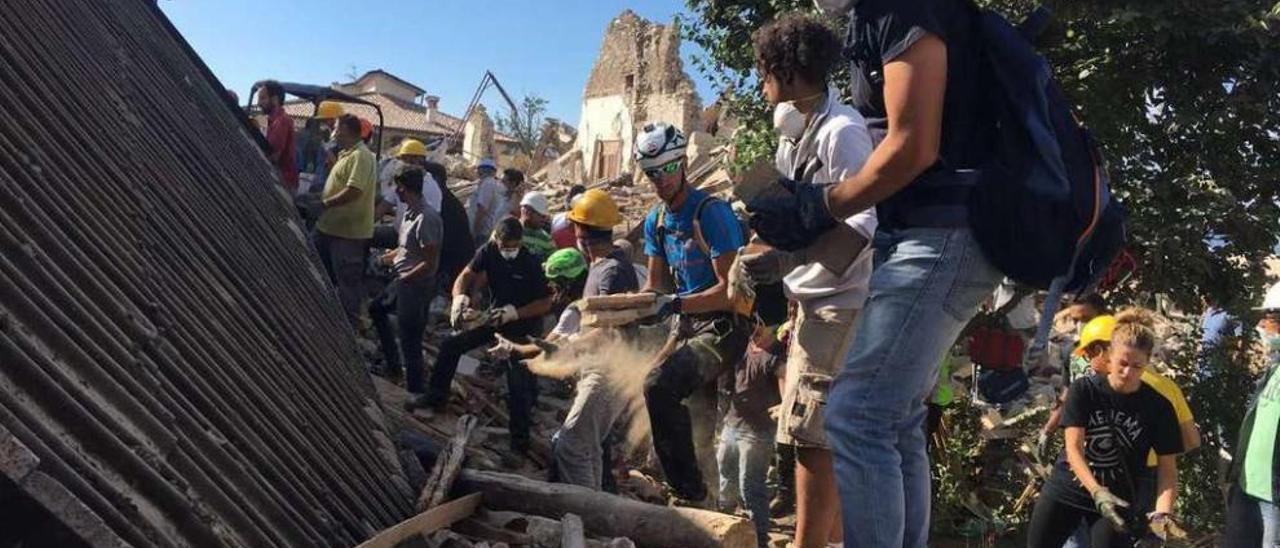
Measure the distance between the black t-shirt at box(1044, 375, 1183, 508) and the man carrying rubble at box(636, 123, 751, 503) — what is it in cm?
164

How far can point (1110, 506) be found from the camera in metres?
4.96

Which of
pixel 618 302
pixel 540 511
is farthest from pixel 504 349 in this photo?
pixel 540 511

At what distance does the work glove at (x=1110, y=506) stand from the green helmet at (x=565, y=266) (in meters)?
3.36

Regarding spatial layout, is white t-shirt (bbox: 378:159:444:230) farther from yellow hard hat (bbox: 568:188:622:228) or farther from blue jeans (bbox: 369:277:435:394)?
yellow hard hat (bbox: 568:188:622:228)

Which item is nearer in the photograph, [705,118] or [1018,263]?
[1018,263]

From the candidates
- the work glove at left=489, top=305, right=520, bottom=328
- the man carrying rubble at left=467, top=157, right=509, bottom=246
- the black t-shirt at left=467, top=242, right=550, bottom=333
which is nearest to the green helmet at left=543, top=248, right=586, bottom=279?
the black t-shirt at left=467, top=242, right=550, bottom=333

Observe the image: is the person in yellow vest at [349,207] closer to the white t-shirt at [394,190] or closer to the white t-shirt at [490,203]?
the white t-shirt at [394,190]

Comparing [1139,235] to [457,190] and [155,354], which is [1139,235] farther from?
[457,190]

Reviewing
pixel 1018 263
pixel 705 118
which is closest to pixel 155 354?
pixel 1018 263

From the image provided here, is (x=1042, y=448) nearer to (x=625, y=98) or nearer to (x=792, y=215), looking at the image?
(x=792, y=215)

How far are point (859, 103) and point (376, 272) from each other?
8558mm

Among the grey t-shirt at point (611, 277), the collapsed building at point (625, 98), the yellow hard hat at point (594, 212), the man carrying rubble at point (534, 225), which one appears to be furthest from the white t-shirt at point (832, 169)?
the collapsed building at point (625, 98)

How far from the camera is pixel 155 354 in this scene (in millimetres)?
3219

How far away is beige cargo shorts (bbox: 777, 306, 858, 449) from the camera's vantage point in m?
3.78
